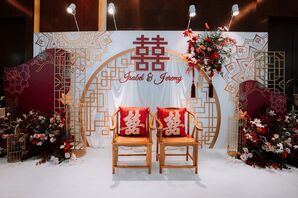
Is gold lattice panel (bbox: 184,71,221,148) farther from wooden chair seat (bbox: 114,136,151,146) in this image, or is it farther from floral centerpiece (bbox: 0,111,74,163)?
floral centerpiece (bbox: 0,111,74,163)

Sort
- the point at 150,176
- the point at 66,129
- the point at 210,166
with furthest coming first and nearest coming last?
the point at 66,129 < the point at 210,166 < the point at 150,176

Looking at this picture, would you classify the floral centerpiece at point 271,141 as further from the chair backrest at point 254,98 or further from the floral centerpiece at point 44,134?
the floral centerpiece at point 44,134

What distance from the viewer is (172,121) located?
3.13 m

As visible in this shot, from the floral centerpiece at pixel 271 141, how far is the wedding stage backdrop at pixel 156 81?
79cm

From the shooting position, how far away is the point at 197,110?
3.97m

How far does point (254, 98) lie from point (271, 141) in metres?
0.75

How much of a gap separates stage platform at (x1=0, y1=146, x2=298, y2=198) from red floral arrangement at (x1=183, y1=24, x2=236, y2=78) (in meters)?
1.65

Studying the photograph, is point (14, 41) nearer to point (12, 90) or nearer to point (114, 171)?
point (12, 90)

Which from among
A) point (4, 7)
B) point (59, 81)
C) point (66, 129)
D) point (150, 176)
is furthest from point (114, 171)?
Answer: point (4, 7)

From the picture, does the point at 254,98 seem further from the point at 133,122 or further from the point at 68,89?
the point at 68,89

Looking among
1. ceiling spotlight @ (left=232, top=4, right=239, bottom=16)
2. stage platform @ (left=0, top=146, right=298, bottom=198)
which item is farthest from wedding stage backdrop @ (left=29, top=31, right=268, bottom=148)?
stage platform @ (left=0, top=146, right=298, bottom=198)

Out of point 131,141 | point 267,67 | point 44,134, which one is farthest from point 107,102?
point 267,67

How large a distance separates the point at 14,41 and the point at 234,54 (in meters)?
4.59

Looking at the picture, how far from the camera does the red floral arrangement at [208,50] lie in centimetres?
352
